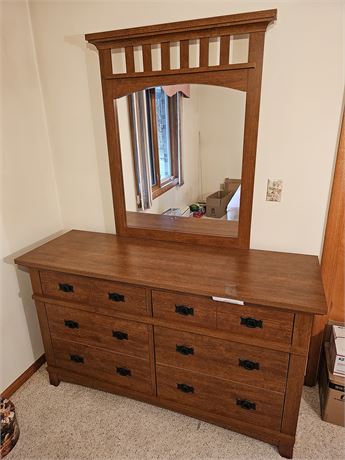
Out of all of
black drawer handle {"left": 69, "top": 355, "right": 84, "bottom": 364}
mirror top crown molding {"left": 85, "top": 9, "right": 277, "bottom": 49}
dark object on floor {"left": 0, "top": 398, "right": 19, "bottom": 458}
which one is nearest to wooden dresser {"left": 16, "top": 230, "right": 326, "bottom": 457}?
black drawer handle {"left": 69, "top": 355, "right": 84, "bottom": 364}

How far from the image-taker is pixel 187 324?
1.39 m

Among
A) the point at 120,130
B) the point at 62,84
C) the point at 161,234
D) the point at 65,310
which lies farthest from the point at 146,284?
the point at 62,84

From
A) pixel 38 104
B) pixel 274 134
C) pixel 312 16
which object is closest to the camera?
pixel 312 16

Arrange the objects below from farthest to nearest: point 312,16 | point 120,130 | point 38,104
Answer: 1. point 38,104
2. point 120,130
3. point 312,16

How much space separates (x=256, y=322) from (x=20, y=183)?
151 cm

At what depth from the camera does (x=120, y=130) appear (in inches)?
67.1

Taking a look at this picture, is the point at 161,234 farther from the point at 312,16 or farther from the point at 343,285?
the point at 312,16

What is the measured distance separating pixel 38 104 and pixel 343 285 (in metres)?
2.08

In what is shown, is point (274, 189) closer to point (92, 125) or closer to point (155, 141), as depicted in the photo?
point (155, 141)

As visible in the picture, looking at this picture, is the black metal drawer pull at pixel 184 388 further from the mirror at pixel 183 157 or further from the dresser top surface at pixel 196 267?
the mirror at pixel 183 157

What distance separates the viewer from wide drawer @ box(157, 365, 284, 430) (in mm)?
1383

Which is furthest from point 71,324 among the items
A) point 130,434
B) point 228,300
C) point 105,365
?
point 228,300

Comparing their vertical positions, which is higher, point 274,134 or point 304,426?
point 274,134

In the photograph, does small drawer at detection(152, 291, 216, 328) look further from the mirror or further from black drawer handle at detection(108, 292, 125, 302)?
the mirror
